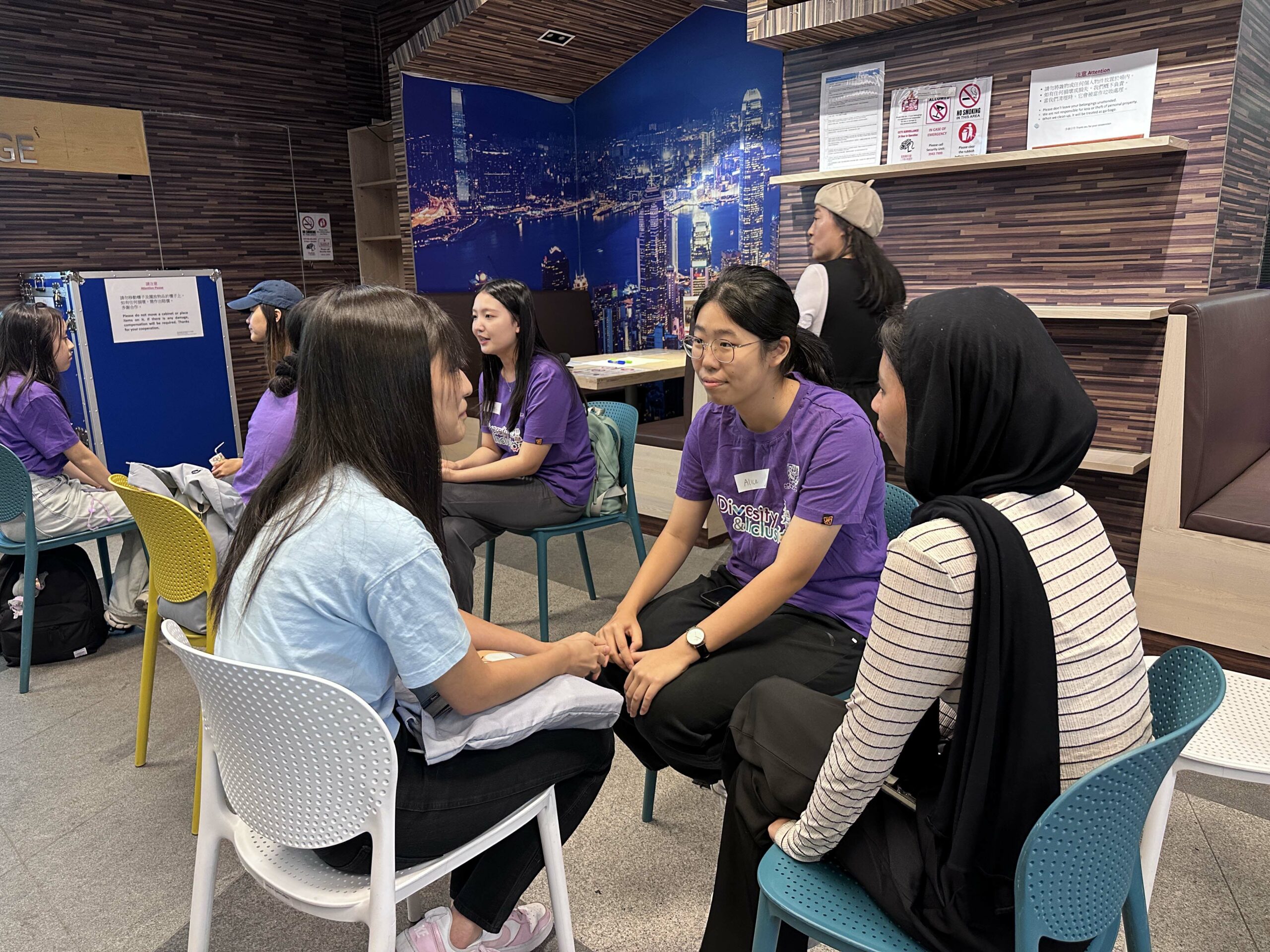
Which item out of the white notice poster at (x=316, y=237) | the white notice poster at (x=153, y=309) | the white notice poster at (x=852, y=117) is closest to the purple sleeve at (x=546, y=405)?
the white notice poster at (x=852, y=117)

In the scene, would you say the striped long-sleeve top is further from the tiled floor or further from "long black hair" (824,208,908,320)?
"long black hair" (824,208,908,320)

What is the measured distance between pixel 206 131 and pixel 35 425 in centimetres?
345

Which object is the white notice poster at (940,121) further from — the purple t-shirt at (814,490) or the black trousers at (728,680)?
the black trousers at (728,680)

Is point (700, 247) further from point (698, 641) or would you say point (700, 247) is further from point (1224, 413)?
point (698, 641)

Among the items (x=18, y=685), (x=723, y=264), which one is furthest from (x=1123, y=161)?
(x=18, y=685)

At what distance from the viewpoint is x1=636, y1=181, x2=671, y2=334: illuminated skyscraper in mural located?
521cm

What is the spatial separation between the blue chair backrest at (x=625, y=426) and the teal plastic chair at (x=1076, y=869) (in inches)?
77.0

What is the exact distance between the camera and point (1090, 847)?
888 millimetres

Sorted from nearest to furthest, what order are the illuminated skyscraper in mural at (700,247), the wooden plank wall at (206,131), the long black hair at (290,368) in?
the long black hair at (290,368) < the wooden plank wall at (206,131) < the illuminated skyscraper in mural at (700,247)

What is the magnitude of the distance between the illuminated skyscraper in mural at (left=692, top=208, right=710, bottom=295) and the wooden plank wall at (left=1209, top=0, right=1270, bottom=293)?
256 cm

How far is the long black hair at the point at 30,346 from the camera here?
2781mm

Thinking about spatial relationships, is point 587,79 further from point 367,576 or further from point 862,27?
point 367,576

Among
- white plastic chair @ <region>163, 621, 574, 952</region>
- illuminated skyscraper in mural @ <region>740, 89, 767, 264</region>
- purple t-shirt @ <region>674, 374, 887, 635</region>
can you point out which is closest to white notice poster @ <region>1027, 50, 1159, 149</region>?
illuminated skyscraper in mural @ <region>740, 89, 767, 264</region>

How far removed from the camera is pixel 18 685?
108 inches
